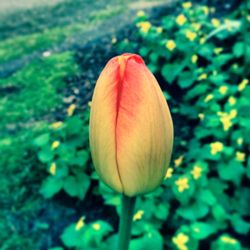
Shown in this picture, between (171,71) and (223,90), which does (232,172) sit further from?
(171,71)

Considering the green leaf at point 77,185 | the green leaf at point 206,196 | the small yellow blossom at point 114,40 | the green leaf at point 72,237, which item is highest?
the green leaf at point 72,237

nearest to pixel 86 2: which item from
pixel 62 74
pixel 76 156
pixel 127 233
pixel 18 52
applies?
pixel 18 52

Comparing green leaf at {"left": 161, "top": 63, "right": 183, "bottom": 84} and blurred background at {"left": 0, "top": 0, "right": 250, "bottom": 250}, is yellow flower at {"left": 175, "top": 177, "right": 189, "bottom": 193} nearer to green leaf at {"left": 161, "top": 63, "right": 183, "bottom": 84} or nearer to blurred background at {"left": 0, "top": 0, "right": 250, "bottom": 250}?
blurred background at {"left": 0, "top": 0, "right": 250, "bottom": 250}

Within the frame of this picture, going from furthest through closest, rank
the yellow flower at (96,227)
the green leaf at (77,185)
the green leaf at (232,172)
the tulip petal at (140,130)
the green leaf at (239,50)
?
the green leaf at (239,50) → the green leaf at (77,185) → the green leaf at (232,172) → the yellow flower at (96,227) → the tulip petal at (140,130)

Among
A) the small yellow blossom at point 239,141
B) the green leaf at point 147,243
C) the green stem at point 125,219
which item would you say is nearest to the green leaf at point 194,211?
the green leaf at point 147,243

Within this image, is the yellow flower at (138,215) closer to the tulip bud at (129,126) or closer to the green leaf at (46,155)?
the green leaf at (46,155)

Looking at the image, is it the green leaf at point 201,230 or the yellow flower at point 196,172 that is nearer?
the green leaf at point 201,230

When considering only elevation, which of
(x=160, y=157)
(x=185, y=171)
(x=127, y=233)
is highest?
(x=160, y=157)

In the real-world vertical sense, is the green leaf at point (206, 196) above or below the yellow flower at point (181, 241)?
below

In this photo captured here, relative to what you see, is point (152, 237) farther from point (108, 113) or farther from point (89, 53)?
point (89, 53)
